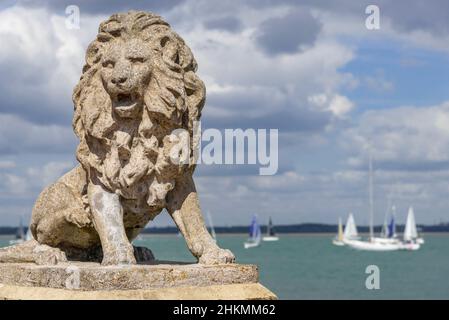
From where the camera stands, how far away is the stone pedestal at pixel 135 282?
6867mm

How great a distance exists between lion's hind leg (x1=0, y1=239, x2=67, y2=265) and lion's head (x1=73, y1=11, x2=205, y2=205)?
0.77m

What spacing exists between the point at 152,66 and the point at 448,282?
38519 mm

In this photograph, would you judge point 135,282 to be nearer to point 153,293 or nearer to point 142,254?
point 153,293

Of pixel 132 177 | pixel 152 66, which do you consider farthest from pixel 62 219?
pixel 152 66

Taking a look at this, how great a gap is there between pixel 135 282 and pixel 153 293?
0.51 ft

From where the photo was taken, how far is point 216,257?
7.43 meters

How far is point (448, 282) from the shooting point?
43.8 m

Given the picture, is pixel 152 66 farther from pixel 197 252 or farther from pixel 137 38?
pixel 197 252

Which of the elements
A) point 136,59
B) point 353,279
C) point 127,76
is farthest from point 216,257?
point 353,279

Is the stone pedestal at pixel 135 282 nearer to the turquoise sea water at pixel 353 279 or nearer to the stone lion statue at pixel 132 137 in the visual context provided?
the stone lion statue at pixel 132 137

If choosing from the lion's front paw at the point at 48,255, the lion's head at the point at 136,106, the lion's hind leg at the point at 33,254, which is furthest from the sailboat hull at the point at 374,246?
the lion's head at the point at 136,106

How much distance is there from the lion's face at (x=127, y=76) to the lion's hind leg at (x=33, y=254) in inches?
51.5

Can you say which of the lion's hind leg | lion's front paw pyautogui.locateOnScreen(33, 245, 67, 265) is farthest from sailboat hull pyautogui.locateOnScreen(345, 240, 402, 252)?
lion's front paw pyautogui.locateOnScreen(33, 245, 67, 265)

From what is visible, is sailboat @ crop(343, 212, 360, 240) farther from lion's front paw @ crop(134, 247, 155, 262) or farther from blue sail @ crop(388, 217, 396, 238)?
lion's front paw @ crop(134, 247, 155, 262)
